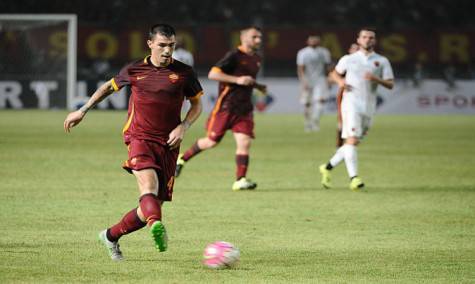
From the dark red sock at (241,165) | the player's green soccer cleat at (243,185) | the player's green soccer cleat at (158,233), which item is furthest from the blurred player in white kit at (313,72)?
the player's green soccer cleat at (158,233)

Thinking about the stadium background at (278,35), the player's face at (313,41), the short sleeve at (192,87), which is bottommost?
the short sleeve at (192,87)

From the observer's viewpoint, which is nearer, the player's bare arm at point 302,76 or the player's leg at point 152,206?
the player's leg at point 152,206

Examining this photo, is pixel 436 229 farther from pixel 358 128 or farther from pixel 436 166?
pixel 436 166

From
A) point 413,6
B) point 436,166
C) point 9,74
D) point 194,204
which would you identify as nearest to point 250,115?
point 194,204

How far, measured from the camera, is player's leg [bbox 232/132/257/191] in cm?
1333

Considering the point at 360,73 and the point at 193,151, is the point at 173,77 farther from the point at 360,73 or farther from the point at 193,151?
the point at 193,151

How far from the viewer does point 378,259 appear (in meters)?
8.16

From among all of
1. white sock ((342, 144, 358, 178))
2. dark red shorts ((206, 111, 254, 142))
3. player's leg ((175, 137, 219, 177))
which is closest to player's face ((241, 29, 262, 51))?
dark red shorts ((206, 111, 254, 142))

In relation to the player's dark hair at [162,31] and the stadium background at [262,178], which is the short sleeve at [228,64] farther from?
the player's dark hair at [162,31]

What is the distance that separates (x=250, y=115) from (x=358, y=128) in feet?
4.42

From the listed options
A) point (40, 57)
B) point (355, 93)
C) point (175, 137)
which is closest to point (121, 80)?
point (175, 137)

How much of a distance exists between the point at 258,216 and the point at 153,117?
2.98m

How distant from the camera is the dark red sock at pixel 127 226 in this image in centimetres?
770

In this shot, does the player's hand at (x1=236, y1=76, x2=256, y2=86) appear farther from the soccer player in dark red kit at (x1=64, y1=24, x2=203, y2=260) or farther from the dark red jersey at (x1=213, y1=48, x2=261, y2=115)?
the soccer player in dark red kit at (x1=64, y1=24, x2=203, y2=260)
